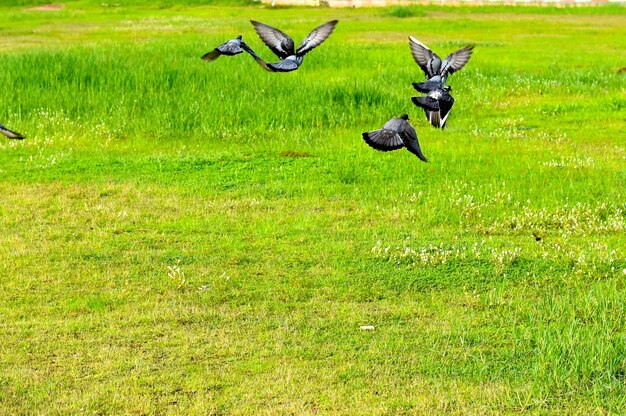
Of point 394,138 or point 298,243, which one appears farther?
point 298,243

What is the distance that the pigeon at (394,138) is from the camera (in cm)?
526

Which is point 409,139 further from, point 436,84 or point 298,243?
point 298,243

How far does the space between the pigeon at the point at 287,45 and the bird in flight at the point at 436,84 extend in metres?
0.68

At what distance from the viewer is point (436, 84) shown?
19.3ft

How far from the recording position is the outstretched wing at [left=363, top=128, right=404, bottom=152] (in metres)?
5.25

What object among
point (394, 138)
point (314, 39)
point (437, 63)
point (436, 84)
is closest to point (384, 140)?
point (394, 138)

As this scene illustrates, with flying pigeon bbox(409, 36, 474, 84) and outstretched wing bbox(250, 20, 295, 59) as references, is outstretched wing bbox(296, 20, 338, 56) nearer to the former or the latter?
outstretched wing bbox(250, 20, 295, 59)

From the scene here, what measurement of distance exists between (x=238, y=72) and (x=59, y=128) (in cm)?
476

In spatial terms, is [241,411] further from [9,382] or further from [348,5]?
[348,5]

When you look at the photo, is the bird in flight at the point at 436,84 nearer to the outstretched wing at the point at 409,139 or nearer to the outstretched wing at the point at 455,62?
the outstretched wing at the point at 455,62

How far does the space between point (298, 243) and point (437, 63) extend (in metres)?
5.01

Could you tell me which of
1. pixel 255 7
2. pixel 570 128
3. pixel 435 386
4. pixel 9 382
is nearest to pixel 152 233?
pixel 9 382

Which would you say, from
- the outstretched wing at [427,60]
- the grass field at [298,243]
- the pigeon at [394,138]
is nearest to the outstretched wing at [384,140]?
the pigeon at [394,138]

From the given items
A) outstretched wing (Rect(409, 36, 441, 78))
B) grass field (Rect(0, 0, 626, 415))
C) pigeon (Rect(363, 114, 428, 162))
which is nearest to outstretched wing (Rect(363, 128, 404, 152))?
pigeon (Rect(363, 114, 428, 162))
